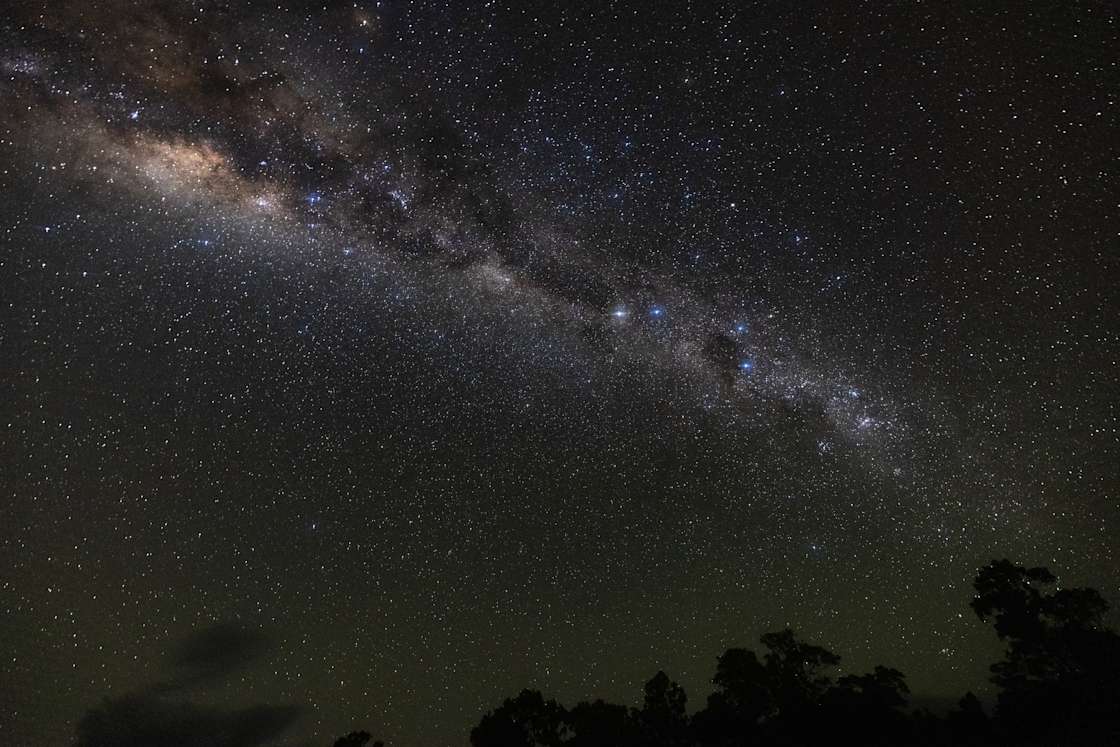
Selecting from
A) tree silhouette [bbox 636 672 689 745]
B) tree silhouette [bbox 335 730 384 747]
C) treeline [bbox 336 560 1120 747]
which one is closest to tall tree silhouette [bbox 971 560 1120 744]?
treeline [bbox 336 560 1120 747]

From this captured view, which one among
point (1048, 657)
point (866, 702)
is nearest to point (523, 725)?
point (866, 702)

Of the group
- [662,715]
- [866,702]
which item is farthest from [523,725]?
[866,702]

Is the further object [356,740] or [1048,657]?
[356,740]

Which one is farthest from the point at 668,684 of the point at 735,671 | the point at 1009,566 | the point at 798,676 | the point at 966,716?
the point at 1009,566

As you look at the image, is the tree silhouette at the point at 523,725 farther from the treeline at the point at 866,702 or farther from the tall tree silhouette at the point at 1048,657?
the tall tree silhouette at the point at 1048,657

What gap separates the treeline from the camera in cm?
2698

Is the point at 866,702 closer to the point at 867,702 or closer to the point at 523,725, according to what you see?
A: the point at 867,702

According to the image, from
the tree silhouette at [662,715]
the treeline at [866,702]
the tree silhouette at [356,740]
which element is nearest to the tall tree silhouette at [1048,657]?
the treeline at [866,702]

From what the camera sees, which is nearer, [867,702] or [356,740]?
[867,702]

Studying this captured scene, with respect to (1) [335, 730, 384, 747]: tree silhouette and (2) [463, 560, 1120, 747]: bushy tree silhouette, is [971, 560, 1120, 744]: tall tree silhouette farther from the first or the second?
(1) [335, 730, 384, 747]: tree silhouette

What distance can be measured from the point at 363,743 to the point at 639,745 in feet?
50.5

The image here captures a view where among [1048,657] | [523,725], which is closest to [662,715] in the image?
[523,725]

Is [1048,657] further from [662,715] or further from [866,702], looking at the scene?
[662,715]

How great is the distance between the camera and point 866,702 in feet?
99.7
